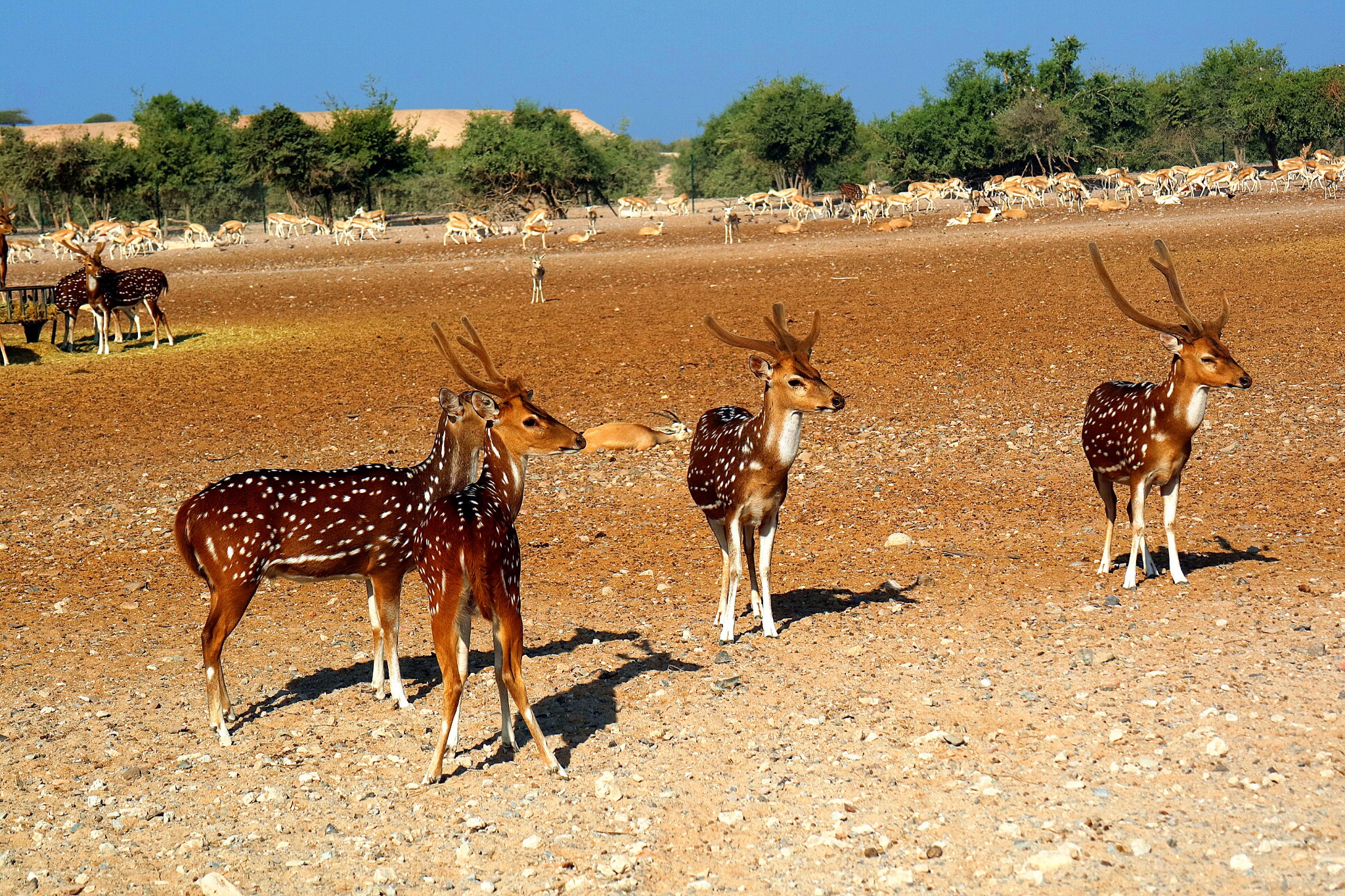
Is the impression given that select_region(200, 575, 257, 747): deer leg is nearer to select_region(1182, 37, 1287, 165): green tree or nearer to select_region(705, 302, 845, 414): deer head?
select_region(705, 302, 845, 414): deer head

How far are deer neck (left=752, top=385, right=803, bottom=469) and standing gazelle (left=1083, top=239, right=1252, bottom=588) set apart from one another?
7.73ft

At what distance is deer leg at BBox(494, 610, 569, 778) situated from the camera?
5.94 m

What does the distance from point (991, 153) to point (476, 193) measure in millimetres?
23764

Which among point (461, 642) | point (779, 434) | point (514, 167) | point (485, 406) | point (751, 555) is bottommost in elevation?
point (751, 555)

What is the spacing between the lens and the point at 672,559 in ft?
33.1

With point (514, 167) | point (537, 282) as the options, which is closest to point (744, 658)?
point (537, 282)

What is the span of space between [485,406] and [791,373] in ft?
6.07

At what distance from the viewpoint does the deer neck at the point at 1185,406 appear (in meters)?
8.43

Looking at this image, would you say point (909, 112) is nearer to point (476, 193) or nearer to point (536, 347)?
point (476, 193)

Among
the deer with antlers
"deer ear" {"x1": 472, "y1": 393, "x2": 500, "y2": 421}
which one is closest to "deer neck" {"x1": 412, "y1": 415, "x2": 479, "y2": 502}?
"deer ear" {"x1": 472, "y1": 393, "x2": 500, "y2": 421}

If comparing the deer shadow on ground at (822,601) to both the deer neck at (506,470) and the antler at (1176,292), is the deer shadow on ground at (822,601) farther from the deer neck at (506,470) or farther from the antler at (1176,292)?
the antler at (1176,292)

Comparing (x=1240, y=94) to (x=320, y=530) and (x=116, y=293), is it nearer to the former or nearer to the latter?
(x=116, y=293)

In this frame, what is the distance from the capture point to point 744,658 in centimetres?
765

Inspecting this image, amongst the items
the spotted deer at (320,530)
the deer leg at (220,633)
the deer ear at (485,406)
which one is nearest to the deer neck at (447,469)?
the spotted deer at (320,530)
